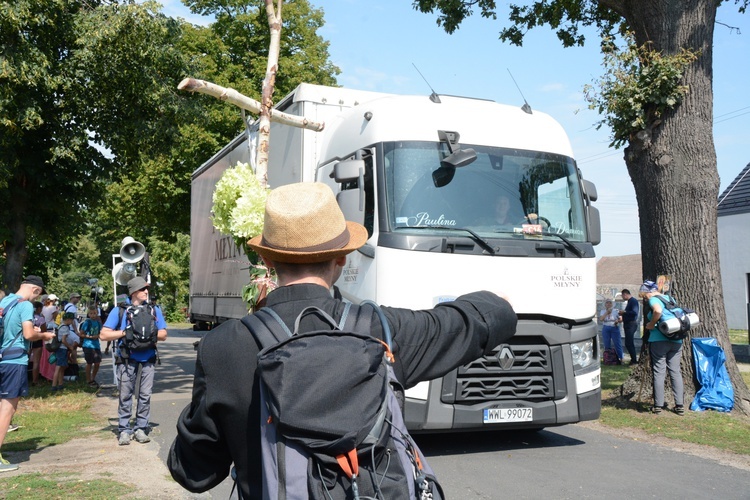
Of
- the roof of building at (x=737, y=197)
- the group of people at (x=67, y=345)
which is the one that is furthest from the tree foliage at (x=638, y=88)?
the roof of building at (x=737, y=197)

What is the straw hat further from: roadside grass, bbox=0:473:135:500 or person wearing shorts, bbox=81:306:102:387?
person wearing shorts, bbox=81:306:102:387

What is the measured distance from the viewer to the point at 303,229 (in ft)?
7.39

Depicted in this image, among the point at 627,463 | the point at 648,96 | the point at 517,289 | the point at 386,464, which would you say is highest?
the point at 648,96

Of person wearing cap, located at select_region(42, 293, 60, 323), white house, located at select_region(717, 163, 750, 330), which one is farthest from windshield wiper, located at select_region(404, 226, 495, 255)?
white house, located at select_region(717, 163, 750, 330)

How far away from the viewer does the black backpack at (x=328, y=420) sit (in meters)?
1.85

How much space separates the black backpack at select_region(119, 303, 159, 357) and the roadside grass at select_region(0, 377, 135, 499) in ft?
4.95

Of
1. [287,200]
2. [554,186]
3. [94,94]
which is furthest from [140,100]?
[287,200]

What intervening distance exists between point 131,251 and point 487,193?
28.8ft

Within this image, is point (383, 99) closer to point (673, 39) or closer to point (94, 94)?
point (673, 39)

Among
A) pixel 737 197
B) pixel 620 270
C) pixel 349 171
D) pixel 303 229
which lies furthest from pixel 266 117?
pixel 620 270

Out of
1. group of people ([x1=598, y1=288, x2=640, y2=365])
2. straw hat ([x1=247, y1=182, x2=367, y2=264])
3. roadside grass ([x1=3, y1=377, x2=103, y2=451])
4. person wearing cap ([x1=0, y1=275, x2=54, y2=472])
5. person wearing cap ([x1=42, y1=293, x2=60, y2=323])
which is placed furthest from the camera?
group of people ([x1=598, y1=288, x2=640, y2=365])

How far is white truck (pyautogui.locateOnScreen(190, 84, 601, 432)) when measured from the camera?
6965mm

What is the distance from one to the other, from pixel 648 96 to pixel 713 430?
4344 mm

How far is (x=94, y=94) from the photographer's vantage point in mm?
12852
